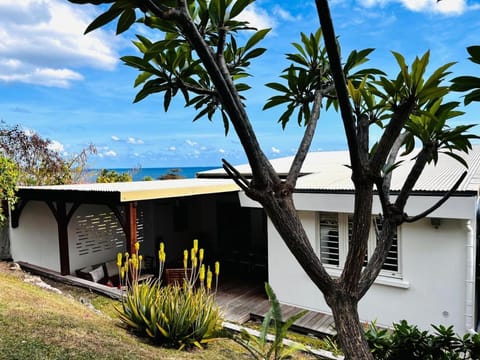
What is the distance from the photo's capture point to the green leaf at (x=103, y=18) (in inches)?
72.2

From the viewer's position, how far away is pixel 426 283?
6762 millimetres

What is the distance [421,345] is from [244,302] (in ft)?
18.0

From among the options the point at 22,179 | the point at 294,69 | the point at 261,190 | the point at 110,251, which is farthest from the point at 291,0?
the point at 22,179

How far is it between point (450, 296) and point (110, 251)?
34.4 ft

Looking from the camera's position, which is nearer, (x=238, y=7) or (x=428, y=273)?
(x=238, y=7)

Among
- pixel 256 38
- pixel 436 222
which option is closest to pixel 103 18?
pixel 256 38

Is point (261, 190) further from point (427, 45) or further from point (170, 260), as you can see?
point (170, 260)

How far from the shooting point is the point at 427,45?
2.02 m

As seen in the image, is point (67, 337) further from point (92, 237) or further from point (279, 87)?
point (92, 237)

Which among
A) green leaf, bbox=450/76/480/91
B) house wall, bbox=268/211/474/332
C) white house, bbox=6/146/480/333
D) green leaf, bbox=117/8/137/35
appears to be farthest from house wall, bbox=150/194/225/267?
green leaf, bbox=450/76/480/91

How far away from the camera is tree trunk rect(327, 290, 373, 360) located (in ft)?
6.73

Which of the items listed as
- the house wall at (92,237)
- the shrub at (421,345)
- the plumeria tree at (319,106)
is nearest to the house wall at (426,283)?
the shrub at (421,345)

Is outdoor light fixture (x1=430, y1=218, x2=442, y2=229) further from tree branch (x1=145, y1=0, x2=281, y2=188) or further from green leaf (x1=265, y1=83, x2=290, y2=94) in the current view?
tree branch (x1=145, y1=0, x2=281, y2=188)

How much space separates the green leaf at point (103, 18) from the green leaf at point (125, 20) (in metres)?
0.05
